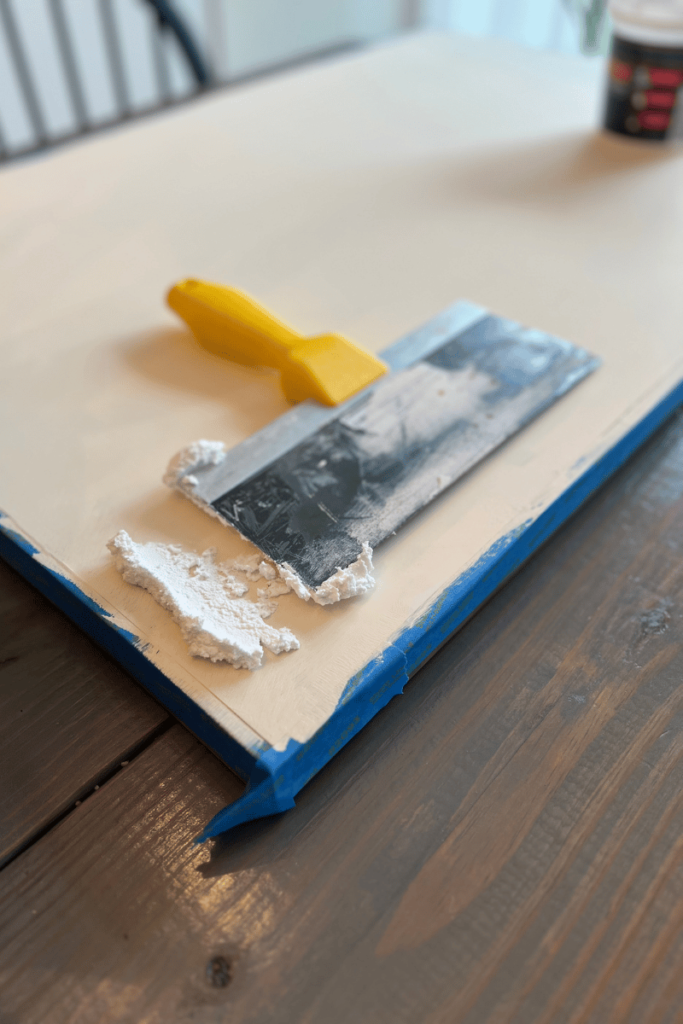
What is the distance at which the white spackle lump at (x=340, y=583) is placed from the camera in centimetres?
47

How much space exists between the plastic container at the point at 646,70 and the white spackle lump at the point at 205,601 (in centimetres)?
84

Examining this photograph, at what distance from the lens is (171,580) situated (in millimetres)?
479

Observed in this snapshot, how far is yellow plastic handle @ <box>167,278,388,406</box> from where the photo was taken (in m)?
0.61

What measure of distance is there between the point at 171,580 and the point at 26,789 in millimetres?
147

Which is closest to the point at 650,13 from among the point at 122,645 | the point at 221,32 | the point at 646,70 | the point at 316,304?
the point at 646,70

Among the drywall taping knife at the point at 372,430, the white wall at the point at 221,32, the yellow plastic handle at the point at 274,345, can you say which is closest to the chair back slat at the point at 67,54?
the white wall at the point at 221,32

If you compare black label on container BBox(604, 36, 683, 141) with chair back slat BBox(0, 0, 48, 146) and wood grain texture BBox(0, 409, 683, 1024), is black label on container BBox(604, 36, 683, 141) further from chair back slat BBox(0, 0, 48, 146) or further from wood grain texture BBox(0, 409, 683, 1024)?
chair back slat BBox(0, 0, 48, 146)

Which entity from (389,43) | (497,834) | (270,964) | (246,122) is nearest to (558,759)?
(497,834)

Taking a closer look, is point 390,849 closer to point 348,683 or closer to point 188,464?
point 348,683

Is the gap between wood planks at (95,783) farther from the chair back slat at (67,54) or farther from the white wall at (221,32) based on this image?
the white wall at (221,32)

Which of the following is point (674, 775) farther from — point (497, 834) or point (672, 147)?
point (672, 147)

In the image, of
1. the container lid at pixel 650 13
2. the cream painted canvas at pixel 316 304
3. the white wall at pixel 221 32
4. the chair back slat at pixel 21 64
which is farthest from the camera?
the white wall at pixel 221 32

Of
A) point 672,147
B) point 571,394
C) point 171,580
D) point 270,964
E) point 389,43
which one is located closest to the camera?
point 270,964

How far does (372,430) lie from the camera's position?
1.89ft
